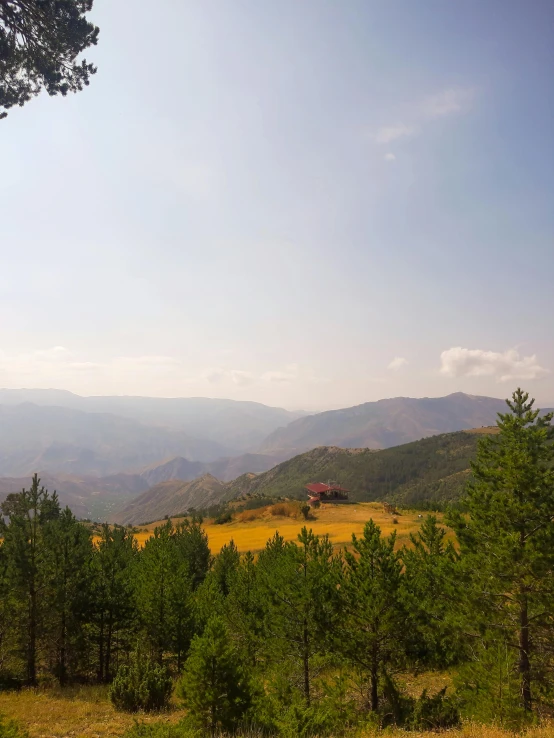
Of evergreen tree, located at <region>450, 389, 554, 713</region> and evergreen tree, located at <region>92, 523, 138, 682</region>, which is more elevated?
evergreen tree, located at <region>450, 389, 554, 713</region>

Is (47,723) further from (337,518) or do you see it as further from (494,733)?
(337,518)

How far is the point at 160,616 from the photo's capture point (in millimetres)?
20781

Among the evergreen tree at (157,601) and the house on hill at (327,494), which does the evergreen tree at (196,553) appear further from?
the house on hill at (327,494)

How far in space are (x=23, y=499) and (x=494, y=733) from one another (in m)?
22.5

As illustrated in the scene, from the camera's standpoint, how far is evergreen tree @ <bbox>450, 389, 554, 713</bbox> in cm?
1146

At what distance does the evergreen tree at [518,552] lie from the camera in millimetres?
11461

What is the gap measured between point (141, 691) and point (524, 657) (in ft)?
50.0

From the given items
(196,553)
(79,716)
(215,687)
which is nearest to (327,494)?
(196,553)

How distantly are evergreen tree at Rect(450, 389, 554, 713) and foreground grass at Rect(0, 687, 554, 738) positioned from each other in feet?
8.58

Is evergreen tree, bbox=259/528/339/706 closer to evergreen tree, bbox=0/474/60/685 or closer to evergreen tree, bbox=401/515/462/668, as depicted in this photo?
evergreen tree, bbox=401/515/462/668

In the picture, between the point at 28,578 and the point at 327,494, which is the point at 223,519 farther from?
the point at 28,578

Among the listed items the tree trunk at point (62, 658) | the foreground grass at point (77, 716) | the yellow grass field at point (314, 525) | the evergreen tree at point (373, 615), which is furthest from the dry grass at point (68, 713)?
the yellow grass field at point (314, 525)

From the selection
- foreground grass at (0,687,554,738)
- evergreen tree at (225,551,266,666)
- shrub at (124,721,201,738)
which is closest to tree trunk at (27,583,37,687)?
foreground grass at (0,687,554,738)

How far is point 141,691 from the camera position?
16734 mm
